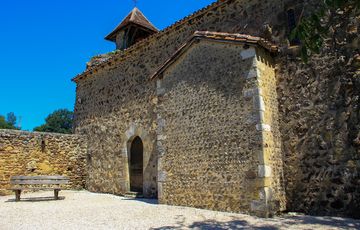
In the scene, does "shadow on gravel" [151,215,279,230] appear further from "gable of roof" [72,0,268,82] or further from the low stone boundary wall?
the low stone boundary wall

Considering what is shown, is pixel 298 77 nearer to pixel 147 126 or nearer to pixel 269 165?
pixel 269 165

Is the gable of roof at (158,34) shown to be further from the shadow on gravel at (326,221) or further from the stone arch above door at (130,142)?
the shadow on gravel at (326,221)

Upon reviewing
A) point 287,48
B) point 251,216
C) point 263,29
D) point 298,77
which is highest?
point 263,29

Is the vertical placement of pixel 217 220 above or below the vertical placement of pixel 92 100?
below

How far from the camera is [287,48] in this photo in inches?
302

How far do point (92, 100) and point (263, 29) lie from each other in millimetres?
7877

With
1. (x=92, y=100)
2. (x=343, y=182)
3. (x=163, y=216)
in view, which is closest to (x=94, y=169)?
(x=92, y=100)

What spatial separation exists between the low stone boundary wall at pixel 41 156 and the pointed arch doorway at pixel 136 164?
2.84m

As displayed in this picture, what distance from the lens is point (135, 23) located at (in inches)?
656

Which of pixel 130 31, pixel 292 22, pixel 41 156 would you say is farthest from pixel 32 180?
pixel 130 31

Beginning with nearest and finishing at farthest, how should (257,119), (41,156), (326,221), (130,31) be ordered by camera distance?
(326,221)
(257,119)
(41,156)
(130,31)

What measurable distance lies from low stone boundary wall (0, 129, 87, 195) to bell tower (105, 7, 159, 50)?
6.16 meters

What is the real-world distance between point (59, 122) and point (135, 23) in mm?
38291

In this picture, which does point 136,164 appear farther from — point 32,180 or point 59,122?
point 59,122
